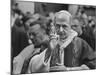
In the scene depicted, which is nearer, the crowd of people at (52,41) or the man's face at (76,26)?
the crowd of people at (52,41)

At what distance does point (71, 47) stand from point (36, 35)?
50 centimetres

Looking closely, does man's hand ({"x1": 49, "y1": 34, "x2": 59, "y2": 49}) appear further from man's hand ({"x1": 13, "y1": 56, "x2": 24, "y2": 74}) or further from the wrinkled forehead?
man's hand ({"x1": 13, "y1": 56, "x2": 24, "y2": 74})

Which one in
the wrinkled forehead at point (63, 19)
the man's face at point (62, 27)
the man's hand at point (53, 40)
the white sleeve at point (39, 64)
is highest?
the wrinkled forehead at point (63, 19)

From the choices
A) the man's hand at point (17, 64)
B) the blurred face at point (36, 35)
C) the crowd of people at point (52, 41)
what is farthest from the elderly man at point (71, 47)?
the man's hand at point (17, 64)

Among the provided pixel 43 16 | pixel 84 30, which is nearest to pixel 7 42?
pixel 43 16

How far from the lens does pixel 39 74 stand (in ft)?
8.25

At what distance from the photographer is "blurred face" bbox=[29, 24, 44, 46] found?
245 centimetres

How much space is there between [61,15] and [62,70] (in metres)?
0.72

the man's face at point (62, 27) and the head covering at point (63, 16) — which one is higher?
the head covering at point (63, 16)

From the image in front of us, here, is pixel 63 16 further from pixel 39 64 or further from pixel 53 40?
pixel 39 64

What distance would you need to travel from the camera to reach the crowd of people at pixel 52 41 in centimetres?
240

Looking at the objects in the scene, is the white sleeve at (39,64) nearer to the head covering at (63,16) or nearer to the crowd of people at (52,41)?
the crowd of people at (52,41)

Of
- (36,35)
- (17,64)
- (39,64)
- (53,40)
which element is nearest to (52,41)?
(53,40)
